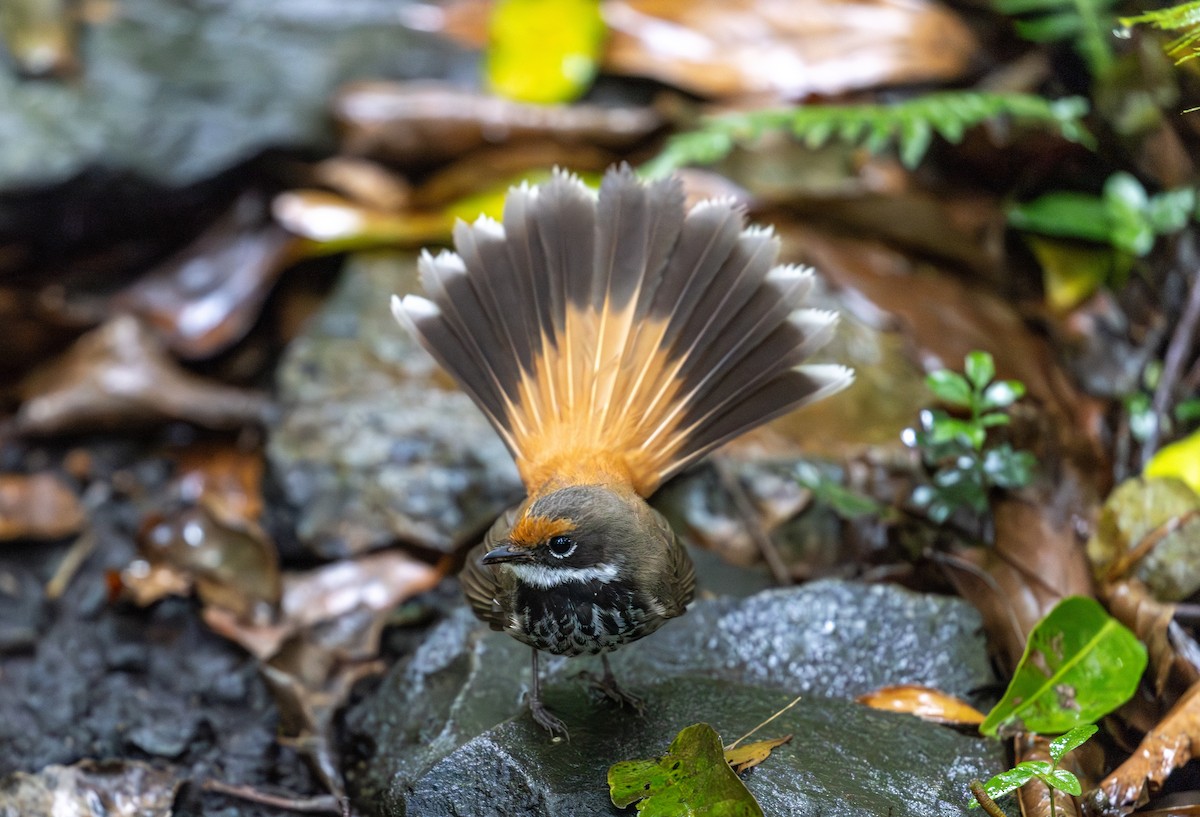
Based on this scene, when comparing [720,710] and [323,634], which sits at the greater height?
[720,710]

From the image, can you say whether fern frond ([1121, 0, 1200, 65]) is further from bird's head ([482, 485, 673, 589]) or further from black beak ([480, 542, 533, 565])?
black beak ([480, 542, 533, 565])

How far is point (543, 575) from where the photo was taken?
10.9 ft

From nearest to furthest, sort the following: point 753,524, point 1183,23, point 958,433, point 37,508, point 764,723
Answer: point 1183,23 → point 764,723 → point 958,433 → point 753,524 → point 37,508

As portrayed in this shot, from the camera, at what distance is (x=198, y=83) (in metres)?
6.45

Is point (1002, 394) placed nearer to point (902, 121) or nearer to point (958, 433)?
point (958, 433)

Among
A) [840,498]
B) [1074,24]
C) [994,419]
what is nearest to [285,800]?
[840,498]

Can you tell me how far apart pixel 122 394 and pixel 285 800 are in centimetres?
232

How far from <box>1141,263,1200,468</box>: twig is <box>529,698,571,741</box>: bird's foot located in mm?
2416

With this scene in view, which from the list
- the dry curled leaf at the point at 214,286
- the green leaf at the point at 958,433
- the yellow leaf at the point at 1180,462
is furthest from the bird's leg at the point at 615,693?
the dry curled leaf at the point at 214,286

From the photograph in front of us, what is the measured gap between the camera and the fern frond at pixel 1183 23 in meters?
3.13

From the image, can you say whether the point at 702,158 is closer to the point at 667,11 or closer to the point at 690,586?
the point at 667,11

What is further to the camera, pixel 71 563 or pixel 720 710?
pixel 71 563

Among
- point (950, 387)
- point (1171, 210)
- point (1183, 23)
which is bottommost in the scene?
point (950, 387)

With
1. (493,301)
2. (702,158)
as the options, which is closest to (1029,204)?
(702,158)
